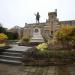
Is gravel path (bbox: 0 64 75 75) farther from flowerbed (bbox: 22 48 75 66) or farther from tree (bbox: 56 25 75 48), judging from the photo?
tree (bbox: 56 25 75 48)

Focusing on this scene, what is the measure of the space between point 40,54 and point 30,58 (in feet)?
1.98

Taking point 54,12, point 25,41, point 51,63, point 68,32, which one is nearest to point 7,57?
point 51,63

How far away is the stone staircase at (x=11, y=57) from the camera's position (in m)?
10.4

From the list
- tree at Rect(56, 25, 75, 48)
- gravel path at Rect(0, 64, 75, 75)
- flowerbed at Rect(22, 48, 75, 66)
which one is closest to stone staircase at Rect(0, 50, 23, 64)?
flowerbed at Rect(22, 48, 75, 66)

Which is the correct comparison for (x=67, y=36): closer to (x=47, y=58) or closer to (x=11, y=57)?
(x=47, y=58)

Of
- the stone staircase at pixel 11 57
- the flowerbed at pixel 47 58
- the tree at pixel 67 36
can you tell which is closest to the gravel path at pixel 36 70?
the flowerbed at pixel 47 58

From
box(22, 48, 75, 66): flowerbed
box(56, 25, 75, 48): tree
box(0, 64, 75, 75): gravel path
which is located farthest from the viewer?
box(56, 25, 75, 48): tree

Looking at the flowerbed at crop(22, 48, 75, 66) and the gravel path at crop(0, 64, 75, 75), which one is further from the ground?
the flowerbed at crop(22, 48, 75, 66)

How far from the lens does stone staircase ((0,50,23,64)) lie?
10.4 m

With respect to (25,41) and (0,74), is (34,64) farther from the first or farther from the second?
(25,41)

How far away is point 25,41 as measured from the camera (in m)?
20.1

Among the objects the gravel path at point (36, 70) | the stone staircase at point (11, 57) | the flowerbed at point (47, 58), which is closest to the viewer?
the gravel path at point (36, 70)

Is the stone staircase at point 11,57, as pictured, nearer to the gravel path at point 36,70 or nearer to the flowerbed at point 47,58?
the flowerbed at point 47,58

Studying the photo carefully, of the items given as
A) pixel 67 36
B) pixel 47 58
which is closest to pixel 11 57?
pixel 47 58
